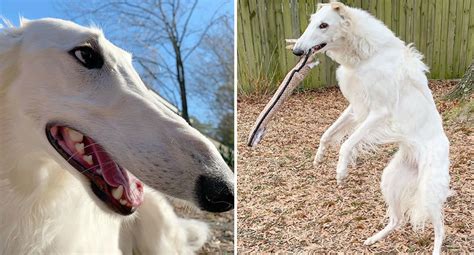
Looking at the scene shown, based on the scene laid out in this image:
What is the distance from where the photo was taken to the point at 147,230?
1.54 m

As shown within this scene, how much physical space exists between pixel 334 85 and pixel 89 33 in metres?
0.99

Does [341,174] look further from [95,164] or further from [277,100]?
[95,164]

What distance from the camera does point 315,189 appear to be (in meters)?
1.84

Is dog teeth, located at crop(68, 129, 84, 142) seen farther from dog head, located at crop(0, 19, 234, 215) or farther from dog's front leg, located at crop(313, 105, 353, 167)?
dog's front leg, located at crop(313, 105, 353, 167)

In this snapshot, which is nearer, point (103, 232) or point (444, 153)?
point (103, 232)

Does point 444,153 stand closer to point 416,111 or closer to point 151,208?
point 416,111

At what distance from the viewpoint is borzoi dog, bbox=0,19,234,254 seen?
1.12 metres

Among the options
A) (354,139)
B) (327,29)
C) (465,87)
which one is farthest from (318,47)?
(465,87)

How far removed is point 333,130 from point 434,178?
38cm

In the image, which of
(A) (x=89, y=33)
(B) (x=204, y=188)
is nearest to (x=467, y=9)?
(B) (x=204, y=188)

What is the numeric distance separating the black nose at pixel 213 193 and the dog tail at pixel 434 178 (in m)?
0.81

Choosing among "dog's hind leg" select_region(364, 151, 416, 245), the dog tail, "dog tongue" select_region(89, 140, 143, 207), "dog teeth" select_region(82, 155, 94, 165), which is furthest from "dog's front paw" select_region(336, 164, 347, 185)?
"dog teeth" select_region(82, 155, 94, 165)

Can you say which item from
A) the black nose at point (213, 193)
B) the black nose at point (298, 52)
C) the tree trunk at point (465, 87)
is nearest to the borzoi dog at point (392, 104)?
the black nose at point (298, 52)

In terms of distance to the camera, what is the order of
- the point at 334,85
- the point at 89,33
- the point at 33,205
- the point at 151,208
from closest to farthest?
1. the point at 89,33
2. the point at 33,205
3. the point at 151,208
4. the point at 334,85
